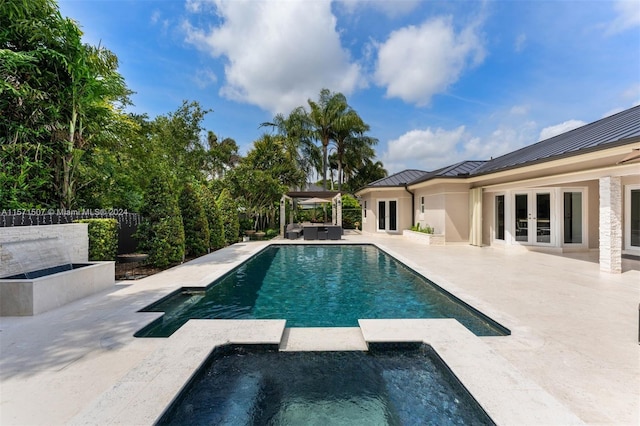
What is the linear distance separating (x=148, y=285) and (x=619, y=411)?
8828 mm

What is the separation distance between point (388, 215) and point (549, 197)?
9578 millimetres

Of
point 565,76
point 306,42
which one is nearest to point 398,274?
point 306,42

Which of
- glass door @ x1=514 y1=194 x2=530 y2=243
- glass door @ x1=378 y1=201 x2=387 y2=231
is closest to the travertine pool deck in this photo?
glass door @ x1=514 y1=194 x2=530 y2=243

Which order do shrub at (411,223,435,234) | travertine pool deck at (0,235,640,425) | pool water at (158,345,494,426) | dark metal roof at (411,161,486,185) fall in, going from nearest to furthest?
travertine pool deck at (0,235,640,425) → pool water at (158,345,494,426) → dark metal roof at (411,161,486,185) → shrub at (411,223,435,234)

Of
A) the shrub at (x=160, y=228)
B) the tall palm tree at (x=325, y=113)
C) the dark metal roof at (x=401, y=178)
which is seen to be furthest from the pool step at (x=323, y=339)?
the tall palm tree at (x=325, y=113)

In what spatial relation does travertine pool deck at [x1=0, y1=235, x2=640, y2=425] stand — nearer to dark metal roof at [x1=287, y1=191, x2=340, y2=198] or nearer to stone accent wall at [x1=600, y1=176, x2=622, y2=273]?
stone accent wall at [x1=600, y1=176, x2=622, y2=273]

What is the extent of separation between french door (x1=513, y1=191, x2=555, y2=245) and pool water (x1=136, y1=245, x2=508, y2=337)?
6733 mm

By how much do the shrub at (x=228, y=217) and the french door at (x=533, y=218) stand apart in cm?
1459

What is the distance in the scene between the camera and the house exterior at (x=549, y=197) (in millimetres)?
8180

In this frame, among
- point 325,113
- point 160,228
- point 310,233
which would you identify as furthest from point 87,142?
point 325,113

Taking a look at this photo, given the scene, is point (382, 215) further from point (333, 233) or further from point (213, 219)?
point (213, 219)

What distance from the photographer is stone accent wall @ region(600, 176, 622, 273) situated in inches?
321

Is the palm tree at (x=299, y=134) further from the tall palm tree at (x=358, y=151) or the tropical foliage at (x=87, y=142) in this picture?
the tropical foliage at (x=87, y=142)

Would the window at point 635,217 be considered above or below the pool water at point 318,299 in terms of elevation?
above
